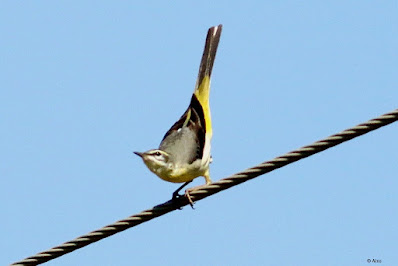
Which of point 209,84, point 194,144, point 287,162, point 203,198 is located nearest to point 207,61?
point 209,84

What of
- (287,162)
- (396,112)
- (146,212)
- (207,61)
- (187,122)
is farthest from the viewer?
(207,61)

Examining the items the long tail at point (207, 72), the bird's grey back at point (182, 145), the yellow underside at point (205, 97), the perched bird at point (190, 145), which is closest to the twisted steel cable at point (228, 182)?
the perched bird at point (190, 145)

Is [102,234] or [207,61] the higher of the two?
[207,61]

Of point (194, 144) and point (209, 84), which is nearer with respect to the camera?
point (194, 144)

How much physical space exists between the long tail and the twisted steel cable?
2.47 meters

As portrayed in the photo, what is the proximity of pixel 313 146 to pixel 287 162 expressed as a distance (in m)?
0.26

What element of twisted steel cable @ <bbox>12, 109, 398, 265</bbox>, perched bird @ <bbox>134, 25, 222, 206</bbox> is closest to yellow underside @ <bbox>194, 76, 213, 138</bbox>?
perched bird @ <bbox>134, 25, 222, 206</bbox>

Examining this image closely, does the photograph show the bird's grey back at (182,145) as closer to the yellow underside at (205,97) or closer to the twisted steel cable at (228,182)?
the yellow underside at (205,97)

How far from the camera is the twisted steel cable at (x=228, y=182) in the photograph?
687cm

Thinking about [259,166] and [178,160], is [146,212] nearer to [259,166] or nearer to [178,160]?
[259,166]

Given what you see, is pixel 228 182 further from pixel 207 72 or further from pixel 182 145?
pixel 207 72

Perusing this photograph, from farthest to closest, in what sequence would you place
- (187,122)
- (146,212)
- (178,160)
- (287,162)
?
(187,122), (178,160), (146,212), (287,162)

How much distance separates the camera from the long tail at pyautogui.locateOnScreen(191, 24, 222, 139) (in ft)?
35.2

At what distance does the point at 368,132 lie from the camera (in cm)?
688
